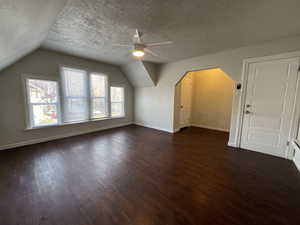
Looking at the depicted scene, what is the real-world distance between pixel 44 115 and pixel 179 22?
14.1 feet

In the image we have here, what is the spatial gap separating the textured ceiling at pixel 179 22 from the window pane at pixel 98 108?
85.2 inches

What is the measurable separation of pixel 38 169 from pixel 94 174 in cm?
112

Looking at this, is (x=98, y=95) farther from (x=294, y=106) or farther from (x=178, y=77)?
(x=294, y=106)

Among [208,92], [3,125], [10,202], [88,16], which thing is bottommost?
[10,202]

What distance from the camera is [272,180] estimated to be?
215 cm

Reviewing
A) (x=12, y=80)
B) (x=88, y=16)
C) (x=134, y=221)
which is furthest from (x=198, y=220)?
(x=12, y=80)

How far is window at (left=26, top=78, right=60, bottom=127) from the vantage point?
11.5ft

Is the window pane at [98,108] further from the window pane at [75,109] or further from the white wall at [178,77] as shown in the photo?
the white wall at [178,77]

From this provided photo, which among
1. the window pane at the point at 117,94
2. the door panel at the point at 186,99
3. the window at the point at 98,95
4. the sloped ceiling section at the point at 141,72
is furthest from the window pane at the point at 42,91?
the door panel at the point at 186,99

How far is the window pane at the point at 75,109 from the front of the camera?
4219 mm

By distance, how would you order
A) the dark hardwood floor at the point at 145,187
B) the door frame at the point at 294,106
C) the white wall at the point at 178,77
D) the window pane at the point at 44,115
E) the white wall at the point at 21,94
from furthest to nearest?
1. the window pane at the point at 44,115
2. the white wall at the point at 21,94
3. the white wall at the point at 178,77
4. the door frame at the point at 294,106
5. the dark hardwood floor at the point at 145,187

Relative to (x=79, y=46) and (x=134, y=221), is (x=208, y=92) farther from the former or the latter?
(x=134, y=221)

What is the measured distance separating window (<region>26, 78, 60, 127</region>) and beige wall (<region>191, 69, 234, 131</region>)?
5.47 meters

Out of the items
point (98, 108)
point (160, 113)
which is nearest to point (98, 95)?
point (98, 108)
